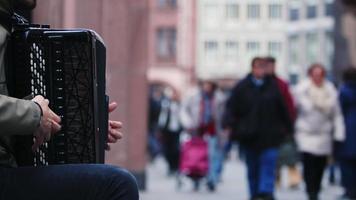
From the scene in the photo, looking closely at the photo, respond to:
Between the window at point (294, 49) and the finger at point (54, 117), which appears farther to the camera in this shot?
the window at point (294, 49)

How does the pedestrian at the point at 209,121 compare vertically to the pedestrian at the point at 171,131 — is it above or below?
above

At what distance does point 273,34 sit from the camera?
75938mm

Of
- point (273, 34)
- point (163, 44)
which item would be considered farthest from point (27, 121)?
point (273, 34)

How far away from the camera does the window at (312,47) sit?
195 ft

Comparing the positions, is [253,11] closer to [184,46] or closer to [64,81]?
[184,46]

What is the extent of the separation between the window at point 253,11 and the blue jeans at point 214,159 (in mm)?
61389

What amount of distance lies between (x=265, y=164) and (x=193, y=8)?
200ft

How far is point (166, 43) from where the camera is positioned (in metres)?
69.6

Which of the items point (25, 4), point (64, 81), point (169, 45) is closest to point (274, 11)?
point (169, 45)

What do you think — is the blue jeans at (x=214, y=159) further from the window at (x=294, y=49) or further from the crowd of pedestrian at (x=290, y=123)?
the window at (x=294, y=49)

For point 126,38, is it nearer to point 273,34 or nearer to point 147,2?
point 147,2

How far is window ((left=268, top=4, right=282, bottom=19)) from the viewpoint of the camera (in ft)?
251

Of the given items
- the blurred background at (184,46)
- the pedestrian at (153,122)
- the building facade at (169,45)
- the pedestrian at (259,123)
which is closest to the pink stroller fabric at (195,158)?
the blurred background at (184,46)

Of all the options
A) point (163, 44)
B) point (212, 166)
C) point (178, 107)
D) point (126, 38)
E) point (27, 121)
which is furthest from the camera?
point (163, 44)
